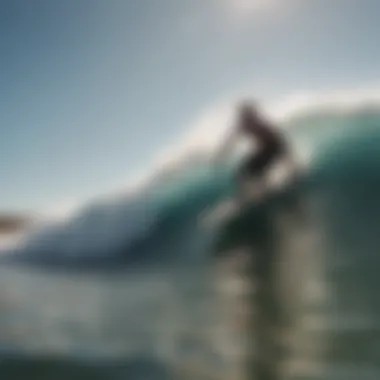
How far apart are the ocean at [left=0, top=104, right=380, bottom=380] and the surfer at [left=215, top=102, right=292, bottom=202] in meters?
0.03

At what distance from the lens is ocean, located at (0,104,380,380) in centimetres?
162

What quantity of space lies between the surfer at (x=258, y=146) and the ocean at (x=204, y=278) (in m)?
0.03

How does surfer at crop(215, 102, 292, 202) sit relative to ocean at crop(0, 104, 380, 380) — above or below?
above

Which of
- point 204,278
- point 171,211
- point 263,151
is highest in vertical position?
point 263,151

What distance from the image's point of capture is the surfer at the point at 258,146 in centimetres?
164

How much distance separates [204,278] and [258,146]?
13.3 inches

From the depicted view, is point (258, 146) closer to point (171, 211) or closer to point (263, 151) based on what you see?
point (263, 151)

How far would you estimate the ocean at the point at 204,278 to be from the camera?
63.7 inches

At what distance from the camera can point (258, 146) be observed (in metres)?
1.64

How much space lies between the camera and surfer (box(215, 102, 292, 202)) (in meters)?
1.64

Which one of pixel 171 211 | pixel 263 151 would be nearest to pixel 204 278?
pixel 171 211

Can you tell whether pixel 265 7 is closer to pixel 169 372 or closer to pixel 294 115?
pixel 294 115

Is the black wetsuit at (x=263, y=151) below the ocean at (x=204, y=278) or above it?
above

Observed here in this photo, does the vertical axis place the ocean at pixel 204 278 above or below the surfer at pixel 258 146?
below
